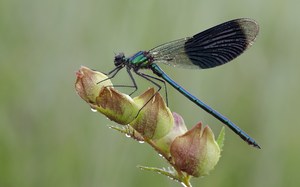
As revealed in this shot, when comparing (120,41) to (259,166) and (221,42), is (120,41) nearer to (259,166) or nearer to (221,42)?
(259,166)

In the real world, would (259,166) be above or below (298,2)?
below

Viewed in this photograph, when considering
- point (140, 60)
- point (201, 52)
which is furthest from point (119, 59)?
point (201, 52)

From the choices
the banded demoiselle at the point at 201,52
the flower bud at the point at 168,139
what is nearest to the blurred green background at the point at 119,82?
the banded demoiselle at the point at 201,52

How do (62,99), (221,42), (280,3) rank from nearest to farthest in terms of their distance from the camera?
(221,42)
(62,99)
(280,3)

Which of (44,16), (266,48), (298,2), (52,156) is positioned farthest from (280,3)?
(52,156)

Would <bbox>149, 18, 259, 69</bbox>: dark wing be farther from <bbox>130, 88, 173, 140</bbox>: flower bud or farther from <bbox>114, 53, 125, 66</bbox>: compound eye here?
<bbox>130, 88, 173, 140</bbox>: flower bud

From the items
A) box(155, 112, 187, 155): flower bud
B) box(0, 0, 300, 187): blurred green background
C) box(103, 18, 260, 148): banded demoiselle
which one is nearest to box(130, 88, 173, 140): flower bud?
box(155, 112, 187, 155): flower bud

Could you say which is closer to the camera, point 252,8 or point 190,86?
point 190,86

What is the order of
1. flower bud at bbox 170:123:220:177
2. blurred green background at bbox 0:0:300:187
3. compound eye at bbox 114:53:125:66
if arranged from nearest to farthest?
flower bud at bbox 170:123:220:177, compound eye at bbox 114:53:125:66, blurred green background at bbox 0:0:300:187
